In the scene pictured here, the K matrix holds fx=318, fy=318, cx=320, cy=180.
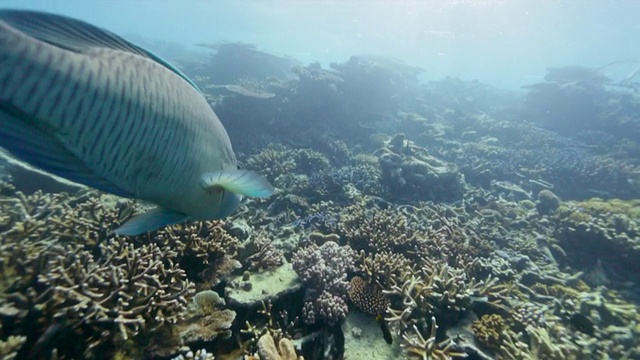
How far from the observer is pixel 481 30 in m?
52.6

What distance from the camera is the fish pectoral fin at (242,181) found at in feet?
5.02

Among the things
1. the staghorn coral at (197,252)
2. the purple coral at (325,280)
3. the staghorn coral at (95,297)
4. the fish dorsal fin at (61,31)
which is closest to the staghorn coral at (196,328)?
the staghorn coral at (95,297)

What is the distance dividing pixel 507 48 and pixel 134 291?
92.5 m

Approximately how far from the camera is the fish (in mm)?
1033

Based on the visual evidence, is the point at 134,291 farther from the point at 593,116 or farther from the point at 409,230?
the point at 593,116

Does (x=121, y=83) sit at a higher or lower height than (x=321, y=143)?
higher

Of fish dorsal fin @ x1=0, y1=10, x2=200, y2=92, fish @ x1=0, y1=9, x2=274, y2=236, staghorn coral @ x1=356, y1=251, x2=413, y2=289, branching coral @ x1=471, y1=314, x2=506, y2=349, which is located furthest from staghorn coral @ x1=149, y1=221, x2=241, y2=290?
branching coral @ x1=471, y1=314, x2=506, y2=349

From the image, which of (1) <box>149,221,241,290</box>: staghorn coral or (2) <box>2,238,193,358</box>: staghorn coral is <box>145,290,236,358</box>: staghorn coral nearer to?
(2) <box>2,238,193,358</box>: staghorn coral

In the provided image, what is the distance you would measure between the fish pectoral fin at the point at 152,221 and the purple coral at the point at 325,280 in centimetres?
278

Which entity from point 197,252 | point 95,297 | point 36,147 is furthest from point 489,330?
point 36,147

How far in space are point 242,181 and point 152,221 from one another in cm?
57

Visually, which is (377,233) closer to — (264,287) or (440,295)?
(440,295)

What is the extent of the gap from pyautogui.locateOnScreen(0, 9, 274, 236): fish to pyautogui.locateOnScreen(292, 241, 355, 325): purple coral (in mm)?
2798

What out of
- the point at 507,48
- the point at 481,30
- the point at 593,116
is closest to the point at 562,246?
the point at 593,116
